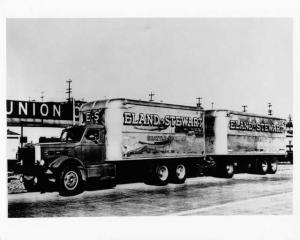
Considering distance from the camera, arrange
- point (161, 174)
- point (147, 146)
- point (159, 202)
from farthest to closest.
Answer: point (161, 174) → point (147, 146) → point (159, 202)

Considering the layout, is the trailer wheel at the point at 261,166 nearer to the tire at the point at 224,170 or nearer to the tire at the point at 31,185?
the tire at the point at 224,170

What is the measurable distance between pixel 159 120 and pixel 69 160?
12.0ft

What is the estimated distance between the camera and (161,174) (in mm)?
15062

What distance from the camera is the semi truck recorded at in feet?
41.4

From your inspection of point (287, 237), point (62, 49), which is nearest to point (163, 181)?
point (287, 237)

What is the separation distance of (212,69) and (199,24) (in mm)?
1656

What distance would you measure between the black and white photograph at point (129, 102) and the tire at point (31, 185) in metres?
0.04

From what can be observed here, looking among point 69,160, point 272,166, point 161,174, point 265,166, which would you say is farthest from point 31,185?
point 272,166

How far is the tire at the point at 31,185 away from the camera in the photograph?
12.7 m

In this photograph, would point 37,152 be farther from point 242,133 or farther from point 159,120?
point 242,133

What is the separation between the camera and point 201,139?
650 inches

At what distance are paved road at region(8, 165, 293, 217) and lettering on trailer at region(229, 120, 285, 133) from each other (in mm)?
3725

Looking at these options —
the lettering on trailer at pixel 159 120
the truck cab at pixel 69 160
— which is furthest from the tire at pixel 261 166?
the truck cab at pixel 69 160
